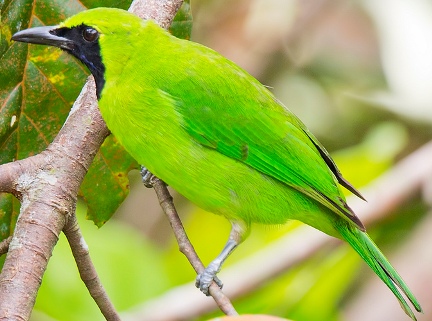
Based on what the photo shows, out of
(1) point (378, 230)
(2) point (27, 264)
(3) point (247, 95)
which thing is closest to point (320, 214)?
(3) point (247, 95)

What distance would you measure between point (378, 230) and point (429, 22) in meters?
1.51

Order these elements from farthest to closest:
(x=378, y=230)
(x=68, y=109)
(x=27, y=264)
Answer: (x=378, y=230), (x=68, y=109), (x=27, y=264)

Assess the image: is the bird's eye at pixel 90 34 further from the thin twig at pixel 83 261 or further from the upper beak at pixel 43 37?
the thin twig at pixel 83 261

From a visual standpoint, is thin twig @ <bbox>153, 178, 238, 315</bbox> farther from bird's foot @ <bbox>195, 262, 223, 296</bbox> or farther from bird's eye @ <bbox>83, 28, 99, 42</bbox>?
bird's eye @ <bbox>83, 28, 99, 42</bbox>

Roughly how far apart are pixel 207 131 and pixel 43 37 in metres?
0.70

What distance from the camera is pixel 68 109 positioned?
338 centimetres

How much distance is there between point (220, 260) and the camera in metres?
3.12

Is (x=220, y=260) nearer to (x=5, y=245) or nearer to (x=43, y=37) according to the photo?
(x=5, y=245)

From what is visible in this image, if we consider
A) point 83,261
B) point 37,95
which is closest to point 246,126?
point 37,95

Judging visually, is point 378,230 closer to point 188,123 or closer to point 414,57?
point 414,57

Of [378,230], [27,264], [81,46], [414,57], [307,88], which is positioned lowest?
[378,230]

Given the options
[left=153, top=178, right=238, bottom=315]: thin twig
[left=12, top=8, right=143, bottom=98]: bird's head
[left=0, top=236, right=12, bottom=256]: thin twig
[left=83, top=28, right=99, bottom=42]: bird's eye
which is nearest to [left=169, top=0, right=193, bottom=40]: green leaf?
[left=12, top=8, right=143, bottom=98]: bird's head

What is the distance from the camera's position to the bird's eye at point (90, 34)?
315 centimetres

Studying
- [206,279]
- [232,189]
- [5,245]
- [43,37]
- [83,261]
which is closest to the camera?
[5,245]
